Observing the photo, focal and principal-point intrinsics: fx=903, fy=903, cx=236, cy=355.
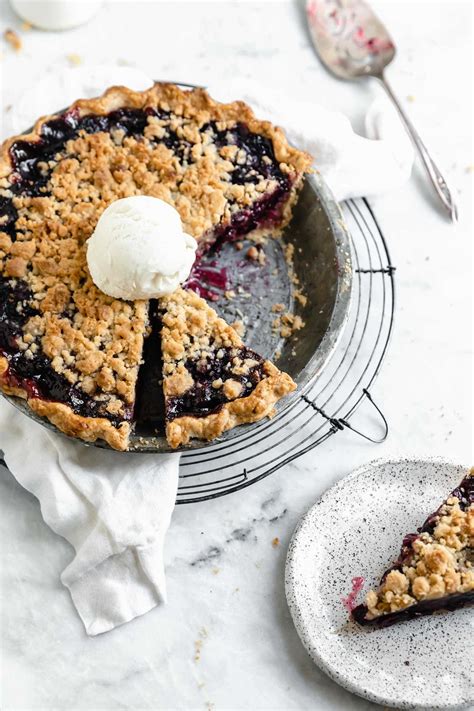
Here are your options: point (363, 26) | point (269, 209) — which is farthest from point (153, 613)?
point (363, 26)

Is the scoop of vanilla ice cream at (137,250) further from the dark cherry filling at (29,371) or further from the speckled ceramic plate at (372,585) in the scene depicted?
the speckled ceramic plate at (372,585)

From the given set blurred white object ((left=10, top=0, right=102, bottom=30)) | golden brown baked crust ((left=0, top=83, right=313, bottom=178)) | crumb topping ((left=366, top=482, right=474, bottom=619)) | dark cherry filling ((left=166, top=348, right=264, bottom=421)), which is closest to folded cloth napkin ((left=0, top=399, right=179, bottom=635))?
dark cherry filling ((left=166, top=348, right=264, bottom=421))

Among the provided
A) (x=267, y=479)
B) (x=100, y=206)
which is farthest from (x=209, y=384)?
(x=100, y=206)

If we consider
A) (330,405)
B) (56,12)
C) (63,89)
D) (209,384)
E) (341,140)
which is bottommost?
(330,405)

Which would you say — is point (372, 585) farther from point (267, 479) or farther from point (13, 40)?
point (13, 40)

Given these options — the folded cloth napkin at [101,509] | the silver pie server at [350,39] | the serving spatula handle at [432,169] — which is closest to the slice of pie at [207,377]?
the folded cloth napkin at [101,509]

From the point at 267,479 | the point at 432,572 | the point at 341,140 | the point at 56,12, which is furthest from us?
the point at 56,12
